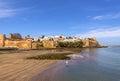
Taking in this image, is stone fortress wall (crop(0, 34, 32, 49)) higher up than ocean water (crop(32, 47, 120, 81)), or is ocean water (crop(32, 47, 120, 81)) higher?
stone fortress wall (crop(0, 34, 32, 49))

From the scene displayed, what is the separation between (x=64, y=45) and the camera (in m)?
140

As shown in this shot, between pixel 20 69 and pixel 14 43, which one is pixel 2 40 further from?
pixel 20 69

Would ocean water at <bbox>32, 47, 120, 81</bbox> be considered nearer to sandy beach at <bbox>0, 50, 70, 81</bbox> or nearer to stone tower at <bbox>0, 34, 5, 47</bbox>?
sandy beach at <bbox>0, 50, 70, 81</bbox>

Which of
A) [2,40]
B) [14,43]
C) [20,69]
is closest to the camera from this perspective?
[20,69]

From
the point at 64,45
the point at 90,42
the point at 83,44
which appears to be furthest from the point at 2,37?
the point at 90,42

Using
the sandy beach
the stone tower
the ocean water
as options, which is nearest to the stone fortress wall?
the stone tower

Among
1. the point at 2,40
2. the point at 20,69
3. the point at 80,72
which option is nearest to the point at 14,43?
→ the point at 2,40

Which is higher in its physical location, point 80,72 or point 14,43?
point 14,43

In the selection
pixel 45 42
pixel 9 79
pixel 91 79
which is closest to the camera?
pixel 9 79

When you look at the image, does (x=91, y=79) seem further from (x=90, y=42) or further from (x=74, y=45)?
(x=90, y=42)

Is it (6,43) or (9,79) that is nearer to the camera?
(9,79)

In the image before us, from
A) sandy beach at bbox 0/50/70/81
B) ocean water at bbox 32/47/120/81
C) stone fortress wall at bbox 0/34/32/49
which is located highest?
stone fortress wall at bbox 0/34/32/49

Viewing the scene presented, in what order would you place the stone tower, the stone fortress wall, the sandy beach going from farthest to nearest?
the stone fortress wall < the stone tower < the sandy beach

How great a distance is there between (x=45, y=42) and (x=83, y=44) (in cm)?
3725
